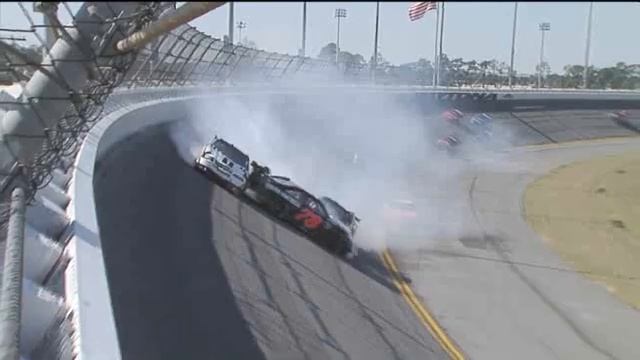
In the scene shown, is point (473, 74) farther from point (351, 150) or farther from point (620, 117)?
point (351, 150)

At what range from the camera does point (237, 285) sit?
13.3 m

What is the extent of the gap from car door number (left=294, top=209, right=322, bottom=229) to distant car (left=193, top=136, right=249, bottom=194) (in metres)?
1.92

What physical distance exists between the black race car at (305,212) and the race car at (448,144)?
2665 cm

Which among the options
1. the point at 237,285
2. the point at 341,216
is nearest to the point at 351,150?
the point at 341,216

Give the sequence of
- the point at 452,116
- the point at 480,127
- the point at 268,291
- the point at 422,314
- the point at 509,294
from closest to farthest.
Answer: the point at 268,291, the point at 422,314, the point at 509,294, the point at 480,127, the point at 452,116

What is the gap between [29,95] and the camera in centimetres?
691

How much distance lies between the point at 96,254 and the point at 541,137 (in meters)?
56.0

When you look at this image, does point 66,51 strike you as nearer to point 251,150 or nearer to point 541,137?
point 251,150

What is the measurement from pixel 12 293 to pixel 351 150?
1429 inches

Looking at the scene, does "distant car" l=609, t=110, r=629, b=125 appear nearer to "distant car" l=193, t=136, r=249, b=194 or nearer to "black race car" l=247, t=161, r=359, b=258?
"black race car" l=247, t=161, r=359, b=258

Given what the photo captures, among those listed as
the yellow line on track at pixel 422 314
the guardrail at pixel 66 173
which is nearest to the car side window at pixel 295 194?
the yellow line on track at pixel 422 314

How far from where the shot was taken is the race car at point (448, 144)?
47.8 meters

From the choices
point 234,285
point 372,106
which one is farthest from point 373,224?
point 372,106

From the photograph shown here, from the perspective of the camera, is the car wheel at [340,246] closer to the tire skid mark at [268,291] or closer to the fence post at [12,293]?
the tire skid mark at [268,291]
